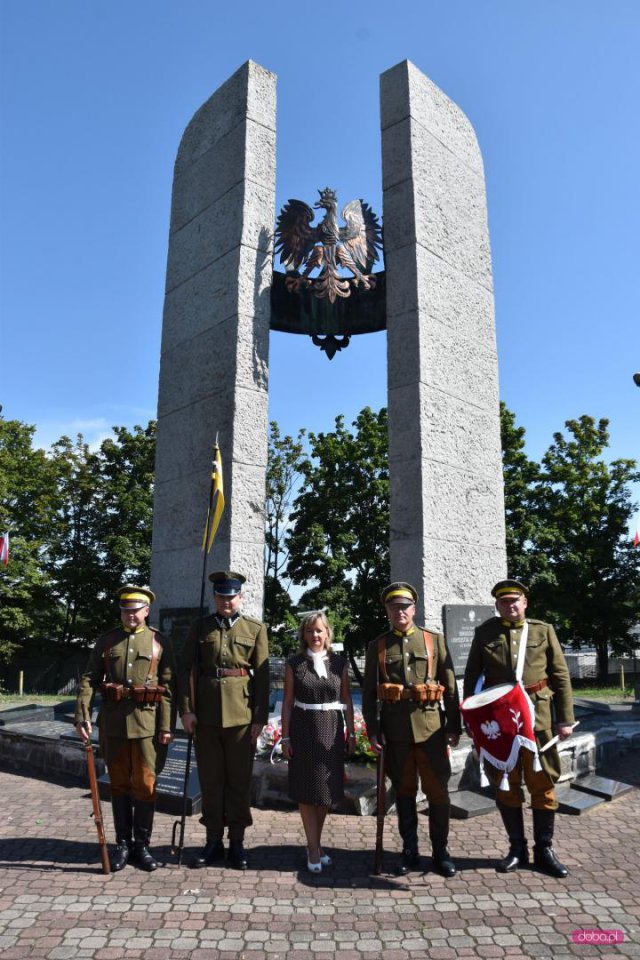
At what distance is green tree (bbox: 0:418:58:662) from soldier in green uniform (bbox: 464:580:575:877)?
68.4 feet

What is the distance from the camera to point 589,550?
2339 cm

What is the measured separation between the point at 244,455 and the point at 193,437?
2.73 ft

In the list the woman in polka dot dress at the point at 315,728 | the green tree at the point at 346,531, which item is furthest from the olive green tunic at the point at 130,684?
the green tree at the point at 346,531

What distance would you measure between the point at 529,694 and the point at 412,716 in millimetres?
737

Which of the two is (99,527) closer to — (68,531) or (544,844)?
(68,531)

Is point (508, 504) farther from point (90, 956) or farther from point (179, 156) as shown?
point (90, 956)

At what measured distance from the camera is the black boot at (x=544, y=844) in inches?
158

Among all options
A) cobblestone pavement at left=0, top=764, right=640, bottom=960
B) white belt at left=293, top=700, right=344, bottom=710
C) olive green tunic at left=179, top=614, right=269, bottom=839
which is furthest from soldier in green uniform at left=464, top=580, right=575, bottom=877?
olive green tunic at left=179, top=614, right=269, bottom=839

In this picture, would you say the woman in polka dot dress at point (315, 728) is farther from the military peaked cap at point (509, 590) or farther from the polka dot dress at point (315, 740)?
the military peaked cap at point (509, 590)

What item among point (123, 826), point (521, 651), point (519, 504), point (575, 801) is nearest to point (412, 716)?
point (521, 651)

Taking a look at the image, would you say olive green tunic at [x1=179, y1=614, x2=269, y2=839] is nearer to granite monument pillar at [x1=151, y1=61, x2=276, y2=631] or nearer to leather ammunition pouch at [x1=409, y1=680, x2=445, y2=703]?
leather ammunition pouch at [x1=409, y1=680, x2=445, y2=703]

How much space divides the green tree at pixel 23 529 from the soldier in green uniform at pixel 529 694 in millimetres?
20840

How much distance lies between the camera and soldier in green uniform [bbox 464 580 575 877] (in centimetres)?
413

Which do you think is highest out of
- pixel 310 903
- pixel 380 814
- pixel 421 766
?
pixel 421 766
